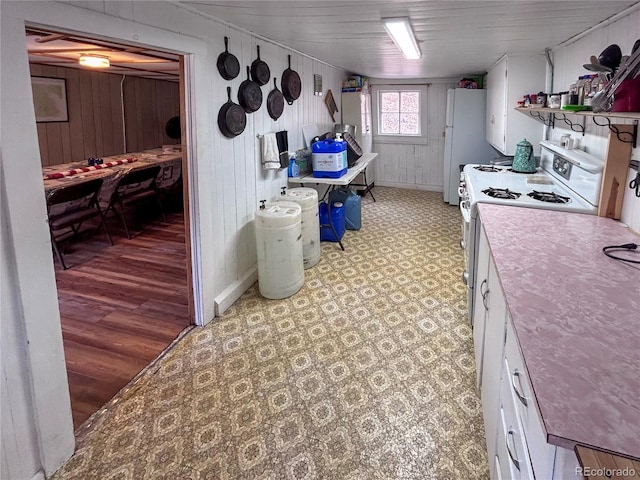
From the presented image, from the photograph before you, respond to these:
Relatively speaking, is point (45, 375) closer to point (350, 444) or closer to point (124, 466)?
point (124, 466)

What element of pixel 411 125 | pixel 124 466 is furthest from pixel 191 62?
pixel 411 125

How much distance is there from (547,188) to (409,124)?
15.3 feet

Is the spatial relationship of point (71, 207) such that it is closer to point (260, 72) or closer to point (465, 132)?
point (260, 72)

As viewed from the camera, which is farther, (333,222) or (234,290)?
(333,222)

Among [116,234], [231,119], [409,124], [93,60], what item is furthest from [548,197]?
[409,124]

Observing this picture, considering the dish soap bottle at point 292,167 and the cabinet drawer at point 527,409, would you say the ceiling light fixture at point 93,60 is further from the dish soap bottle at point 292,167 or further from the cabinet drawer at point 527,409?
the cabinet drawer at point 527,409

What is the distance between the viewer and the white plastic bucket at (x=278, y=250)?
330cm

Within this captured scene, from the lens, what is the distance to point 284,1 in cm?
217

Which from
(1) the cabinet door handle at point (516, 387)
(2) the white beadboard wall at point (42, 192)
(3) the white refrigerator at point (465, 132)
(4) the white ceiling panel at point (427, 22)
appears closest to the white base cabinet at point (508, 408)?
(1) the cabinet door handle at point (516, 387)

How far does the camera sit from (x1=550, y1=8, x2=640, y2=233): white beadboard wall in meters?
2.13

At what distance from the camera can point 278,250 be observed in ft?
11.0

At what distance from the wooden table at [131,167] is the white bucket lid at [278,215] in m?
1.89

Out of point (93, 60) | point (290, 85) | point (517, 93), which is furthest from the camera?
point (290, 85)

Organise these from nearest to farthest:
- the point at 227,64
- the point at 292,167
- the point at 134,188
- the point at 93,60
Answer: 1. the point at 227,64
2. the point at 93,60
3. the point at 292,167
4. the point at 134,188
